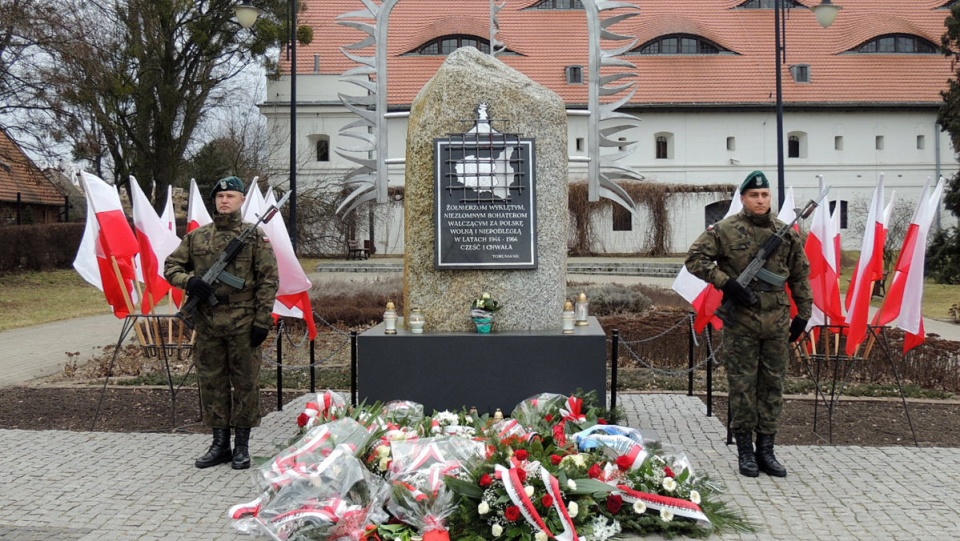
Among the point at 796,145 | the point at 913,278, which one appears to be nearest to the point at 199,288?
the point at 913,278

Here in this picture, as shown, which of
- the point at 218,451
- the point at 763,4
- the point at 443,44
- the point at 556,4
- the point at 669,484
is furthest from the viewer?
the point at 763,4

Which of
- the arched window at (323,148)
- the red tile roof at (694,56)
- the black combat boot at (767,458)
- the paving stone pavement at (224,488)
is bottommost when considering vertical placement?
the paving stone pavement at (224,488)

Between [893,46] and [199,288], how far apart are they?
40.7 meters

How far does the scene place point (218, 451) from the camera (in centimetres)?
593

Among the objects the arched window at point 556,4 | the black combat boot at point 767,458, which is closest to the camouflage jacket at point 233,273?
the black combat boot at point 767,458

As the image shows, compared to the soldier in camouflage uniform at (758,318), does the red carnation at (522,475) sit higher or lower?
lower

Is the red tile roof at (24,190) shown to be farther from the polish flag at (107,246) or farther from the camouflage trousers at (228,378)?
the camouflage trousers at (228,378)

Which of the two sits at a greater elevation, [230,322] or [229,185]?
[229,185]

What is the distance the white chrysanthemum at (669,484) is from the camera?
461 centimetres

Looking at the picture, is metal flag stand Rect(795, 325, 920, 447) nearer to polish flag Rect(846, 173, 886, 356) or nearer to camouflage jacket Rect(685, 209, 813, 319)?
polish flag Rect(846, 173, 886, 356)

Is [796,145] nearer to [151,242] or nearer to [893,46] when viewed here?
[893,46]

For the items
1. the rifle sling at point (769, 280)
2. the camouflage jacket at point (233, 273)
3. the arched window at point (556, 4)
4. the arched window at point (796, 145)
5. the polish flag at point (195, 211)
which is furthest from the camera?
the arched window at point (556, 4)

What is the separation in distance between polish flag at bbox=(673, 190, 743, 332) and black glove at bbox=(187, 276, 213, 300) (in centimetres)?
398

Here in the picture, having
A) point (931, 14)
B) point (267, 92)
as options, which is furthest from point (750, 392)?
point (931, 14)
